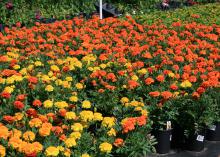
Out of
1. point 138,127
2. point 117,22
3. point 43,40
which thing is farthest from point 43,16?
point 138,127

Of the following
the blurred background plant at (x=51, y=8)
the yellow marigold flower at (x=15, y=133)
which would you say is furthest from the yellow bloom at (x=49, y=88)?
the blurred background plant at (x=51, y=8)

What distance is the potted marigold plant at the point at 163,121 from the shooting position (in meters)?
4.93

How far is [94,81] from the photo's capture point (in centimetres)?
532

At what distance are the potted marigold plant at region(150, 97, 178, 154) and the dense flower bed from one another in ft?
0.30

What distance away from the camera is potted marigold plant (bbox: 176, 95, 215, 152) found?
16.0ft

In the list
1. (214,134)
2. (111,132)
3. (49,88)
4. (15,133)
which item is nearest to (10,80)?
(49,88)

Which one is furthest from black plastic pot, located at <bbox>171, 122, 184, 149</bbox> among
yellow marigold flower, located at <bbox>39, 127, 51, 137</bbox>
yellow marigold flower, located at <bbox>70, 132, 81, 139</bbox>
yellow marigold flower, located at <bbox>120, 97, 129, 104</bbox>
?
yellow marigold flower, located at <bbox>39, 127, 51, 137</bbox>

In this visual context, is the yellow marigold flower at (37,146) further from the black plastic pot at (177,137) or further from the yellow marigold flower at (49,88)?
the black plastic pot at (177,137)

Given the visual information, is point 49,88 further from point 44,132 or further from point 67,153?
point 67,153

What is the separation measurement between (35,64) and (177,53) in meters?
2.08

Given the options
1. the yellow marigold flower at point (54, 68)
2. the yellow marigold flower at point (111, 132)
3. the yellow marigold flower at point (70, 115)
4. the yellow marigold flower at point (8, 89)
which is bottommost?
the yellow marigold flower at point (111, 132)

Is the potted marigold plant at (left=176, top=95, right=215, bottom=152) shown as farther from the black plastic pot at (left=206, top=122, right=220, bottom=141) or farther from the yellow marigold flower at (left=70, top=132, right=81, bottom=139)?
the yellow marigold flower at (left=70, top=132, right=81, bottom=139)

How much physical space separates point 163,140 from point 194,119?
0.43 meters

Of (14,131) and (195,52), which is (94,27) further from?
(14,131)
